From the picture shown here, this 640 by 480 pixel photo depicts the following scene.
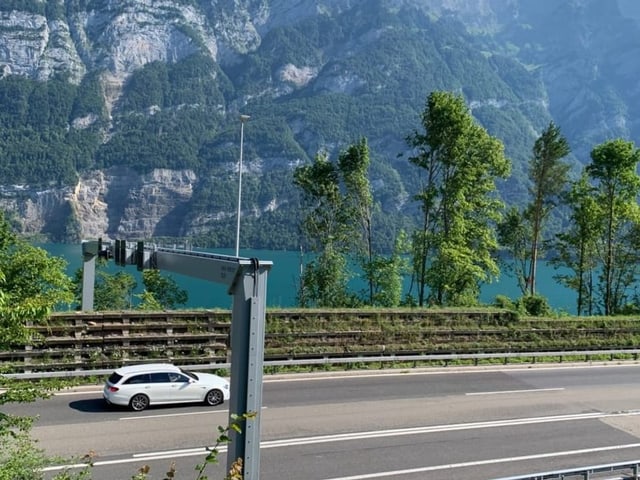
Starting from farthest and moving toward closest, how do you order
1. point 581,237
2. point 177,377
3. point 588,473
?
point 581,237
point 177,377
point 588,473

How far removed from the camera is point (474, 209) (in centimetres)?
3666

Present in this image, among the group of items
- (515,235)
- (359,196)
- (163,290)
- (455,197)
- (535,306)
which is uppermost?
(359,196)

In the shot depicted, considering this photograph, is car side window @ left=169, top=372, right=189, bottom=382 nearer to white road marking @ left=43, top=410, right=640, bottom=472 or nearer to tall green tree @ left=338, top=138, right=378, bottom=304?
white road marking @ left=43, top=410, right=640, bottom=472

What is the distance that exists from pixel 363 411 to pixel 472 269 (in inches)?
703

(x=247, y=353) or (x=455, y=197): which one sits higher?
(x=455, y=197)

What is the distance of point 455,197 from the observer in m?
35.4

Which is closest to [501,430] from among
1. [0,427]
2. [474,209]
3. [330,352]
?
[330,352]

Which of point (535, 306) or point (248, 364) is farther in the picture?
point (535, 306)

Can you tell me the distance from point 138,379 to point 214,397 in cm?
234

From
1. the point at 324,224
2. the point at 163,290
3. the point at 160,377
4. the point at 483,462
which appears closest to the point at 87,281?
the point at 160,377

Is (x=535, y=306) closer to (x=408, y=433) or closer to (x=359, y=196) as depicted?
(x=359, y=196)

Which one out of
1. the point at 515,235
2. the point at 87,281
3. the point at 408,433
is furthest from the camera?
the point at 515,235

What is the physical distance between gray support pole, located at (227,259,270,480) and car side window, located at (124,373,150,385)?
9717mm

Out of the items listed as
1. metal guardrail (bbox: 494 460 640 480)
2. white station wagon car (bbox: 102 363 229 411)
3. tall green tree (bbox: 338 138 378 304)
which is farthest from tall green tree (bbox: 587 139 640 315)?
white station wagon car (bbox: 102 363 229 411)
